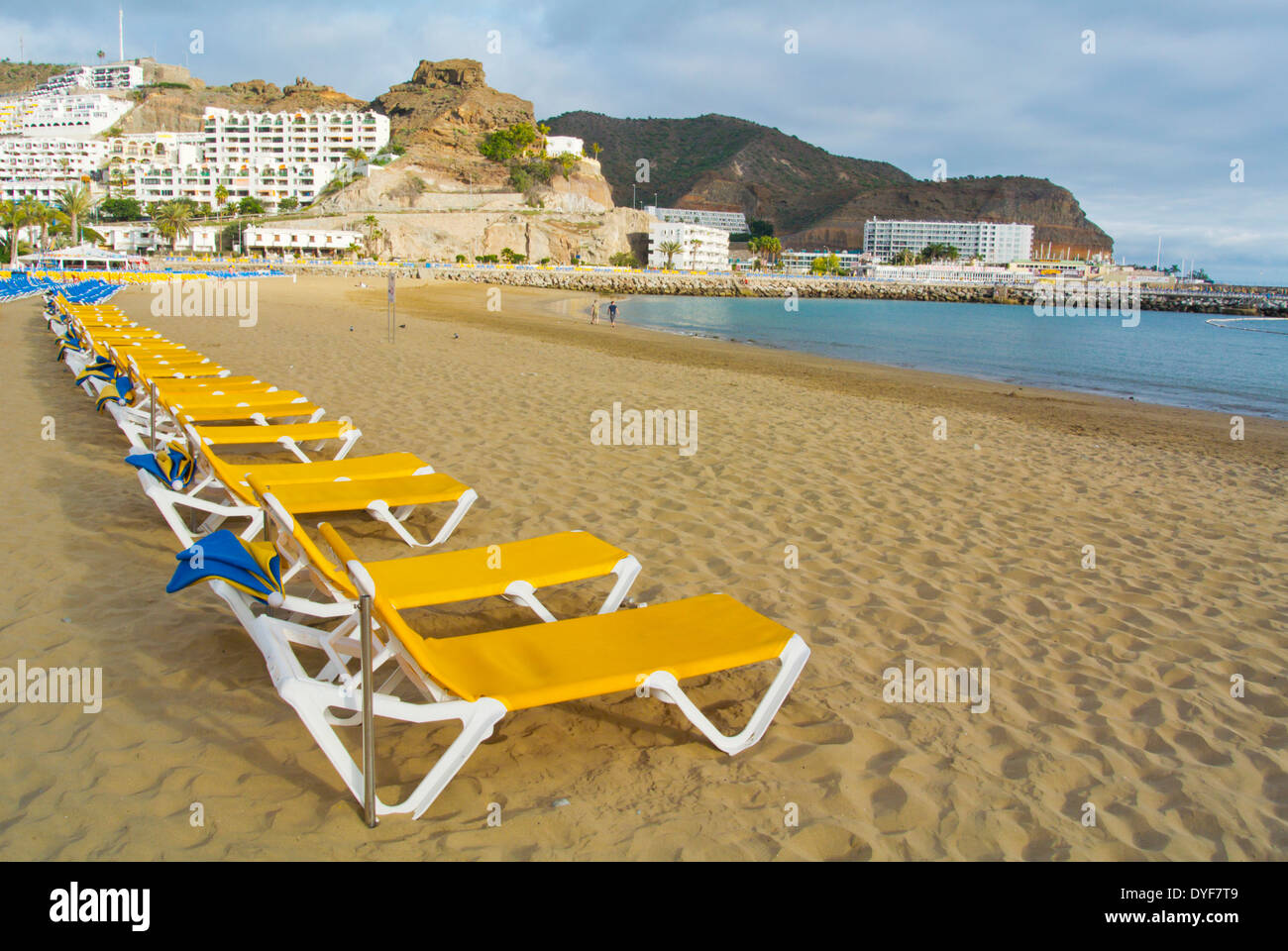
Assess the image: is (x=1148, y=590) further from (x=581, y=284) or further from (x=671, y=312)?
(x=581, y=284)

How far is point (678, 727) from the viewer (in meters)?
3.09

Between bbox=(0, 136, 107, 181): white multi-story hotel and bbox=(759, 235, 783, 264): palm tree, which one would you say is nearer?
bbox=(0, 136, 107, 181): white multi-story hotel

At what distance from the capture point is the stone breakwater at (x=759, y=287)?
6569 cm

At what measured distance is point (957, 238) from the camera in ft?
567

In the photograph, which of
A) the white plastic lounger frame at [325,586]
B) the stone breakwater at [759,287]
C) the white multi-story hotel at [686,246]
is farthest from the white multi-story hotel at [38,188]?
the white plastic lounger frame at [325,586]

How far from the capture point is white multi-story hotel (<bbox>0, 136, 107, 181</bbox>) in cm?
11094

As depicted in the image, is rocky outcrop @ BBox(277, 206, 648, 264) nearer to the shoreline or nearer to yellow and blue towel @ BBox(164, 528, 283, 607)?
the shoreline

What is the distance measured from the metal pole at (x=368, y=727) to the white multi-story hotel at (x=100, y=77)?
19371cm


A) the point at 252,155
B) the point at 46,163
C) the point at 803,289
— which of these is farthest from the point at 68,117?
the point at 803,289

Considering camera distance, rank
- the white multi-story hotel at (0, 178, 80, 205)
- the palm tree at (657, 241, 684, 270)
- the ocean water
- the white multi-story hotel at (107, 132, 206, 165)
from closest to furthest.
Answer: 1. the ocean water
2. the palm tree at (657, 241, 684, 270)
3. the white multi-story hotel at (107, 132, 206, 165)
4. the white multi-story hotel at (0, 178, 80, 205)

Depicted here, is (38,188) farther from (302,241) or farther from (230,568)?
(230,568)

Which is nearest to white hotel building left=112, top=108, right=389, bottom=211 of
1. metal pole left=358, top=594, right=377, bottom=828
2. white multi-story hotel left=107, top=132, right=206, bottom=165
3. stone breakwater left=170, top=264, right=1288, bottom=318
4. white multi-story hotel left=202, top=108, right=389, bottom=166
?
white multi-story hotel left=202, top=108, right=389, bottom=166

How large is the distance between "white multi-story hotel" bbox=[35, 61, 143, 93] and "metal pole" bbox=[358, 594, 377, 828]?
19371cm
